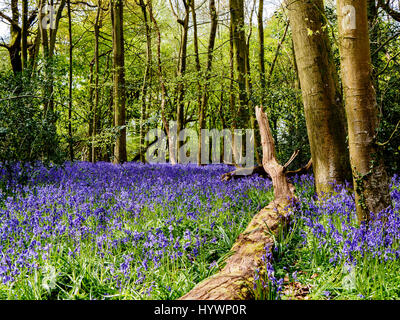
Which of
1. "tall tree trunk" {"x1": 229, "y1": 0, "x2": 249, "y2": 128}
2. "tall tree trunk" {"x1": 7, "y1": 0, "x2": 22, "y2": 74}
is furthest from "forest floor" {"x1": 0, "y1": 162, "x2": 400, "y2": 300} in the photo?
"tall tree trunk" {"x1": 7, "y1": 0, "x2": 22, "y2": 74}

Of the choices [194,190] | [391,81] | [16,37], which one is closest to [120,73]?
[16,37]

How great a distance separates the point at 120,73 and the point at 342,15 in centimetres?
1024

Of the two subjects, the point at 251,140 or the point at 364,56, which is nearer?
the point at 364,56

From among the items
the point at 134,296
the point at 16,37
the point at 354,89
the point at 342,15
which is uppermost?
the point at 16,37

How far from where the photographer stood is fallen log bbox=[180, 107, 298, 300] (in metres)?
2.27

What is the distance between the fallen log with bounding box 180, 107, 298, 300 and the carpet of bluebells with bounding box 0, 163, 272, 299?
0.78 ft

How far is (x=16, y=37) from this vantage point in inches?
592

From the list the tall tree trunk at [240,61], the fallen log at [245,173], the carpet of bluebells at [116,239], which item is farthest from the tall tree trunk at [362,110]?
the tall tree trunk at [240,61]

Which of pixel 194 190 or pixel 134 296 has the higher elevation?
pixel 194 190

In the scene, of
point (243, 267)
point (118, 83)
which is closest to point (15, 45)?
point (118, 83)

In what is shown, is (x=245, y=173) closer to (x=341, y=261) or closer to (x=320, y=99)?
(x=320, y=99)

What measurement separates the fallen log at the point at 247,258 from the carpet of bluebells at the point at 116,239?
0.78 feet
